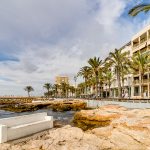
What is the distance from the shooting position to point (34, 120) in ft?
59.1

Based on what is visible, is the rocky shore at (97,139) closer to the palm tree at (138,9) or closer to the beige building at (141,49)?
the palm tree at (138,9)

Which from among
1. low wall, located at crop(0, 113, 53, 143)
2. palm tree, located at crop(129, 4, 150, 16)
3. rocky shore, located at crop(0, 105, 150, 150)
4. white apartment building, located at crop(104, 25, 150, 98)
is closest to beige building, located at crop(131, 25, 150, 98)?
white apartment building, located at crop(104, 25, 150, 98)

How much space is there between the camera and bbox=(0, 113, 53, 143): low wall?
46.5 ft

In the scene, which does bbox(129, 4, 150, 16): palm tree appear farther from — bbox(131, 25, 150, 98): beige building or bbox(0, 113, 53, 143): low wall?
bbox(131, 25, 150, 98): beige building

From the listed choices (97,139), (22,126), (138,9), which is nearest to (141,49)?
(138,9)

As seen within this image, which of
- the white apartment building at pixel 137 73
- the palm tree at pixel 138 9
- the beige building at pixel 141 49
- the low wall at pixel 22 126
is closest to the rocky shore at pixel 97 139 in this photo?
the low wall at pixel 22 126

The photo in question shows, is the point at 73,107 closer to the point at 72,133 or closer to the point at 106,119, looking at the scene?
the point at 106,119

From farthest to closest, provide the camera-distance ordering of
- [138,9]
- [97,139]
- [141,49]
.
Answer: [141,49] → [138,9] → [97,139]

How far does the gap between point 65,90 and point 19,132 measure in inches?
5620

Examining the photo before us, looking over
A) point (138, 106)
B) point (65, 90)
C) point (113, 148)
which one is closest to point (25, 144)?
point (113, 148)

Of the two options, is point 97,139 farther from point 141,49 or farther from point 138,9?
point 141,49

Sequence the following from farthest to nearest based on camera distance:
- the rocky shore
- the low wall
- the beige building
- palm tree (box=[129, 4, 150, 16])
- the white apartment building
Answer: the white apartment building
the beige building
palm tree (box=[129, 4, 150, 16])
the low wall
the rocky shore

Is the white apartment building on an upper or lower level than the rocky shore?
upper

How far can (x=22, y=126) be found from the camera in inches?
616
